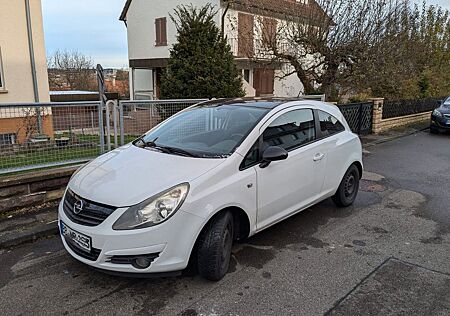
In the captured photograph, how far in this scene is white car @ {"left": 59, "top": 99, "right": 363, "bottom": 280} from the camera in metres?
2.75

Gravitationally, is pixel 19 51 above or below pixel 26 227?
above

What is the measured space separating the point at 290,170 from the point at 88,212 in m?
2.03

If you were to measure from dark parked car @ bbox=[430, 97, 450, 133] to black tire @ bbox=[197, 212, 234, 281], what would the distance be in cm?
1226

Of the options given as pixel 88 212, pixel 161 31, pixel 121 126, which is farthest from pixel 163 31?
pixel 88 212

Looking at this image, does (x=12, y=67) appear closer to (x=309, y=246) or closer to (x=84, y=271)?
(x=84, y=271)

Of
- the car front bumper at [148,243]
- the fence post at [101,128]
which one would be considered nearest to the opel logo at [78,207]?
the car front bumper at [148,243]

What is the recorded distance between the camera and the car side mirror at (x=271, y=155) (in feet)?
11.0

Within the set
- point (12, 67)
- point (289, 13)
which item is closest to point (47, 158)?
point (12, 67)

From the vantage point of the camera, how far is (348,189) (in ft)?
16.7

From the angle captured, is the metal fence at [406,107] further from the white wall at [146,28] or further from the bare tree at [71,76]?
the bare tree at [71,76]

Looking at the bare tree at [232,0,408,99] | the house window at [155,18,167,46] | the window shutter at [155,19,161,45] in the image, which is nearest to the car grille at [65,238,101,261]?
the bare tree at [232,0,408,99]

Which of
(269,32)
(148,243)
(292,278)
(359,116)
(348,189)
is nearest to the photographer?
(148,243)

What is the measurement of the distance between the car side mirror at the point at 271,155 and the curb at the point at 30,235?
99.1 inches

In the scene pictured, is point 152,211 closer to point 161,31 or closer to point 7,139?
point 7,139
